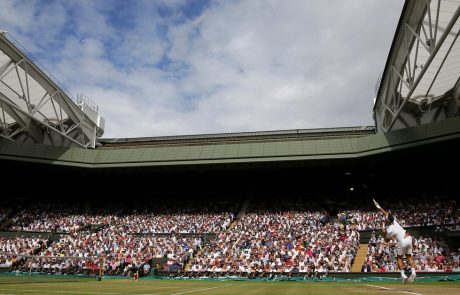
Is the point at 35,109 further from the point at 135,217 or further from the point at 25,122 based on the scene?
the point at 135,217

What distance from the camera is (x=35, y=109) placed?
34.6 meters

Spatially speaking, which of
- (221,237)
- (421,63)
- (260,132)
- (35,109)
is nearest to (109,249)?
(221,237)

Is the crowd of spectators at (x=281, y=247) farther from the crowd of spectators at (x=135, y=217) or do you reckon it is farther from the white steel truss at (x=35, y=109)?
the white steel truss at (x=35, y=109)

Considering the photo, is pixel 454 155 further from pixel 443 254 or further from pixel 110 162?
pixel 110 162

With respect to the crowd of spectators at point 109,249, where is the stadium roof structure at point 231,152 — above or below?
above

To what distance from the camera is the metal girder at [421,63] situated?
2205 centimetres

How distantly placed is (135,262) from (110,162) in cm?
1305

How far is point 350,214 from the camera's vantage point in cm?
3828

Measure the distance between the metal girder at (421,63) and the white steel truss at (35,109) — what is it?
1095 inches

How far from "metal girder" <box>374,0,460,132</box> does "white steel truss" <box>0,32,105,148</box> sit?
27.8 metres

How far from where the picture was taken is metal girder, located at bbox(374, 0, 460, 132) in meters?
22.0

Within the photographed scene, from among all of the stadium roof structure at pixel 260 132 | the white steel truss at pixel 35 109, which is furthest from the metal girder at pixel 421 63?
the white steel truss at pixel 35 109

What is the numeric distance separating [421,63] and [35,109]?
31.0 meters

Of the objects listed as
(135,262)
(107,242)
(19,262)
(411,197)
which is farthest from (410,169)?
(19,262)
